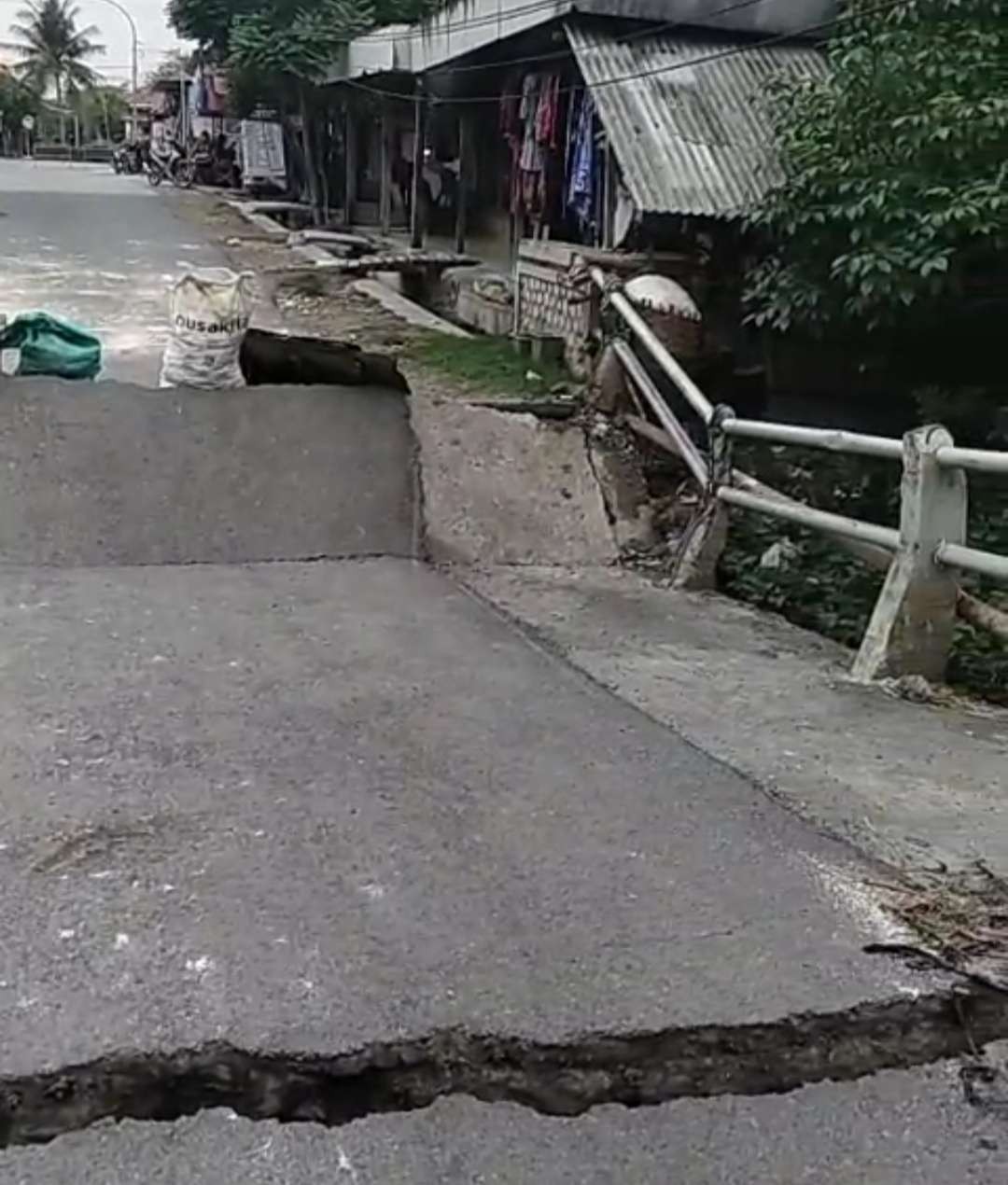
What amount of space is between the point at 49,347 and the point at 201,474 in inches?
76.5

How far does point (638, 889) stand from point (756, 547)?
14.6 feet

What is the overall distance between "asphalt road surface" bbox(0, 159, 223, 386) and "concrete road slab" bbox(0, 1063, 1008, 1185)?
7986mm

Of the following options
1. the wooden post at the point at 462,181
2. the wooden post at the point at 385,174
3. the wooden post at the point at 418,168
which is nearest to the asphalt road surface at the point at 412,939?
the wooden post at the point at 462,181

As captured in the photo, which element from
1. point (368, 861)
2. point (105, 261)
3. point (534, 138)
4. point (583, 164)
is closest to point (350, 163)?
point (105, 261)

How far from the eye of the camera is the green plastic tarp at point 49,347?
28.1ft

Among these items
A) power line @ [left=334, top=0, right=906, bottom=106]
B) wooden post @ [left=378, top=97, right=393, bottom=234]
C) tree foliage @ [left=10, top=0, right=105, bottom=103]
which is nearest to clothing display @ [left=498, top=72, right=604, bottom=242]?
power line @ [left=334, top=0, right=906, bottom=106]

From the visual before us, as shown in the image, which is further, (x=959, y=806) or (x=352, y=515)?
(x=352, y=515)

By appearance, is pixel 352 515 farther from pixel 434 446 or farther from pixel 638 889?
pixel 638 889

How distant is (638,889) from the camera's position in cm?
315

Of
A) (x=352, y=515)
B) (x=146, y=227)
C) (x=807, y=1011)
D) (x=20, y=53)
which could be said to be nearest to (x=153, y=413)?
(x=352, y=515)

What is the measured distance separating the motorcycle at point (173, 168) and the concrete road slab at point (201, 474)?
33.7m

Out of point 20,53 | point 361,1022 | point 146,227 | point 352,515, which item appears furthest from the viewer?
point 20,53

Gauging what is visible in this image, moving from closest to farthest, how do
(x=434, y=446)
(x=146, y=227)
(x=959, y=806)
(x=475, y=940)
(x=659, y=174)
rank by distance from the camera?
(x=475, y=940) < (x=959, y=806) < (x=434, y=446) < (x=659, y=174) < (x=146, y=227)

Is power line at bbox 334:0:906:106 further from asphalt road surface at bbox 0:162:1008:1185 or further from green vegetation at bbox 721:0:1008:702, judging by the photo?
asphalt road surface at bbox 0:162:1008:1185
